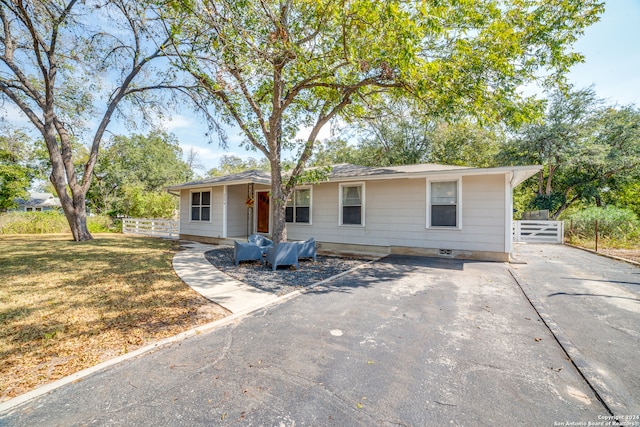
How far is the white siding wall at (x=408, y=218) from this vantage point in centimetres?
787

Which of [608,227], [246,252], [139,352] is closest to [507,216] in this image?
[246,252]

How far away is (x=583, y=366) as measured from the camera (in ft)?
8.54

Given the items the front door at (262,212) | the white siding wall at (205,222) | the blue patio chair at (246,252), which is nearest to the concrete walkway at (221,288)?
the blue patio chair at (246,252)

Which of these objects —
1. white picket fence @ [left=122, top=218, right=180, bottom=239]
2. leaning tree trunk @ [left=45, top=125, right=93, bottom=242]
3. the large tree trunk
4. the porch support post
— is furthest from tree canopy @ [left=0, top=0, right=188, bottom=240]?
the porch support post

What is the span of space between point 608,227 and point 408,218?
984 cm

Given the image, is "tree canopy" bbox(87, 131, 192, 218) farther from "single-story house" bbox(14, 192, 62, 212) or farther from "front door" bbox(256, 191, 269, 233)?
"single-story house" bbox(14, 192, 62, 212)

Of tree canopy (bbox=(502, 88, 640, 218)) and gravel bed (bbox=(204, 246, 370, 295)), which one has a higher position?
tree canopy (bbox=(502, 88, 640, 218))

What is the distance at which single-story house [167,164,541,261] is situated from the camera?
7.86m

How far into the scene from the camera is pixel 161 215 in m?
21.1

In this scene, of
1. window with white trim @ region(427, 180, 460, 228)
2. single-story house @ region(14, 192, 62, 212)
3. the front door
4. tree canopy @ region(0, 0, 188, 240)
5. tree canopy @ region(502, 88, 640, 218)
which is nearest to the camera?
window with white trim @ region(427, 180, 460, 228)

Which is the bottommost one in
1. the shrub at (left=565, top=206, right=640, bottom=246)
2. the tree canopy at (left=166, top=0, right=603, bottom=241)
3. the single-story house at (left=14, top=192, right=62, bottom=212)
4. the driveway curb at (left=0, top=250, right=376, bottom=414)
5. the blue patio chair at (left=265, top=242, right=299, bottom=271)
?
the driveway curb at (left=0, top=250, right=376, bottom=414)

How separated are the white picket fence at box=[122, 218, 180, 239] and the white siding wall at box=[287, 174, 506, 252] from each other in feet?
25.9

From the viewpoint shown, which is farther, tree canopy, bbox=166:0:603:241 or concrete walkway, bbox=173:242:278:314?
tree canopy, bbox=166:0:603:241

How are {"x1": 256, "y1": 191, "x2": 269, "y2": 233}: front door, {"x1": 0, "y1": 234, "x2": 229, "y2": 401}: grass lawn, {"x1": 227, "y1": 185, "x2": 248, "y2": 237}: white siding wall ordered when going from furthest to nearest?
{"x1": 256, "y1": 191, "x2": 269, "y2": 233}: front door, {"x1": 227, "y1": 185, "x2": 248, "y2": 237}: white siding wall, {"x1": 0, "y1": 234, "x2": 229, "y2": 401}: grass lawn
